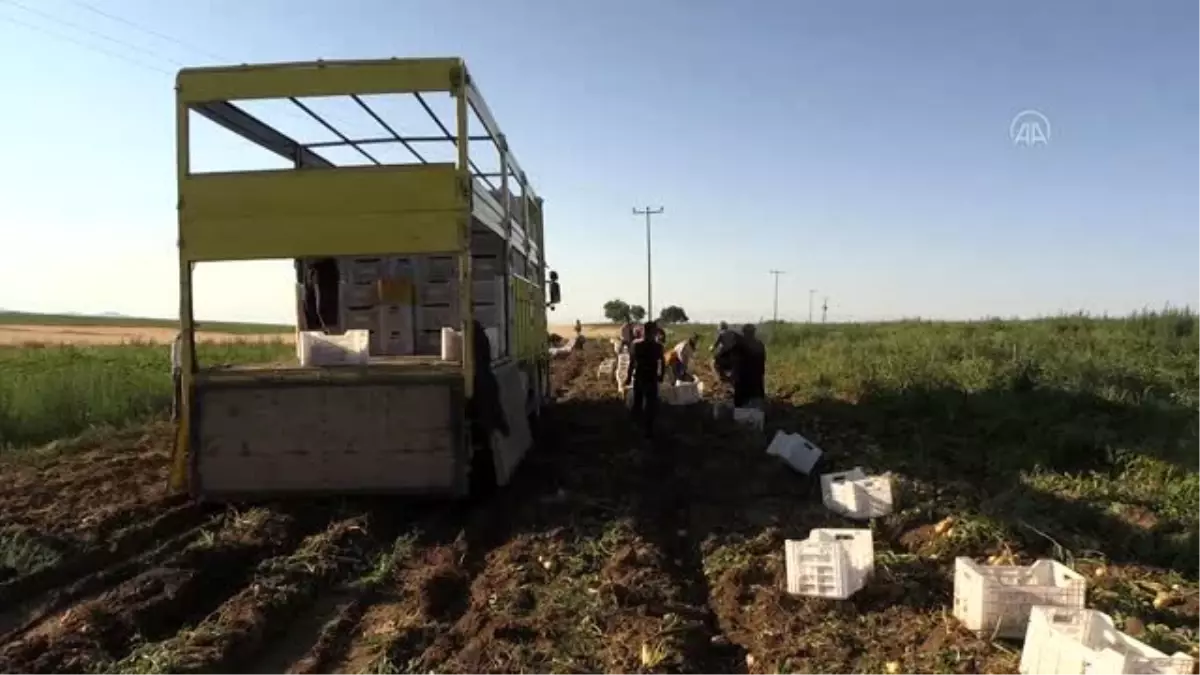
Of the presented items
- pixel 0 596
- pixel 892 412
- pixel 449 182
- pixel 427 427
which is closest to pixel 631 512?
pixel 427 427

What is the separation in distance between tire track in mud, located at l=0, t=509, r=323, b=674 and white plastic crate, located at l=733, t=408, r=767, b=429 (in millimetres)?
7153

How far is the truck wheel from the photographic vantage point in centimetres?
903

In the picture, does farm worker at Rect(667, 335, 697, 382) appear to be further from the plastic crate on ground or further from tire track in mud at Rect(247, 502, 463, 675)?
tire track in mud at Rect(247, 502, 463, 675)

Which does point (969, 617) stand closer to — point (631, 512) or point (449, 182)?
point (631, 512)

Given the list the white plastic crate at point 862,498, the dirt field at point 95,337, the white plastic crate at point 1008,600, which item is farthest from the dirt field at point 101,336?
the white plastic crate at point 1008,600

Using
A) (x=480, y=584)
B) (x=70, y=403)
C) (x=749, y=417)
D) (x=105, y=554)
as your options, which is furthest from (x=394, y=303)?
(x=70, y=403)

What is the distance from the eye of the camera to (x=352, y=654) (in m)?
5.31

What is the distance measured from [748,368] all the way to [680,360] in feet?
15.7

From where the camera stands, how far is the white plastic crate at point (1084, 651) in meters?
4.01

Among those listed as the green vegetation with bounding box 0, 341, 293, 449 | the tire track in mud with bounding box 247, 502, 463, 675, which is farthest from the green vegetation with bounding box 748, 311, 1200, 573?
the green vegetation with bounding box 0, 341, 293, 449

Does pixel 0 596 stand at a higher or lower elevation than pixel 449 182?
lower

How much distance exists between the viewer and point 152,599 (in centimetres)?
597

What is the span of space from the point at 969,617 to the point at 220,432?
6502 millimetres

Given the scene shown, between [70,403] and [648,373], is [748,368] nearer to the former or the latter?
[648,373]
